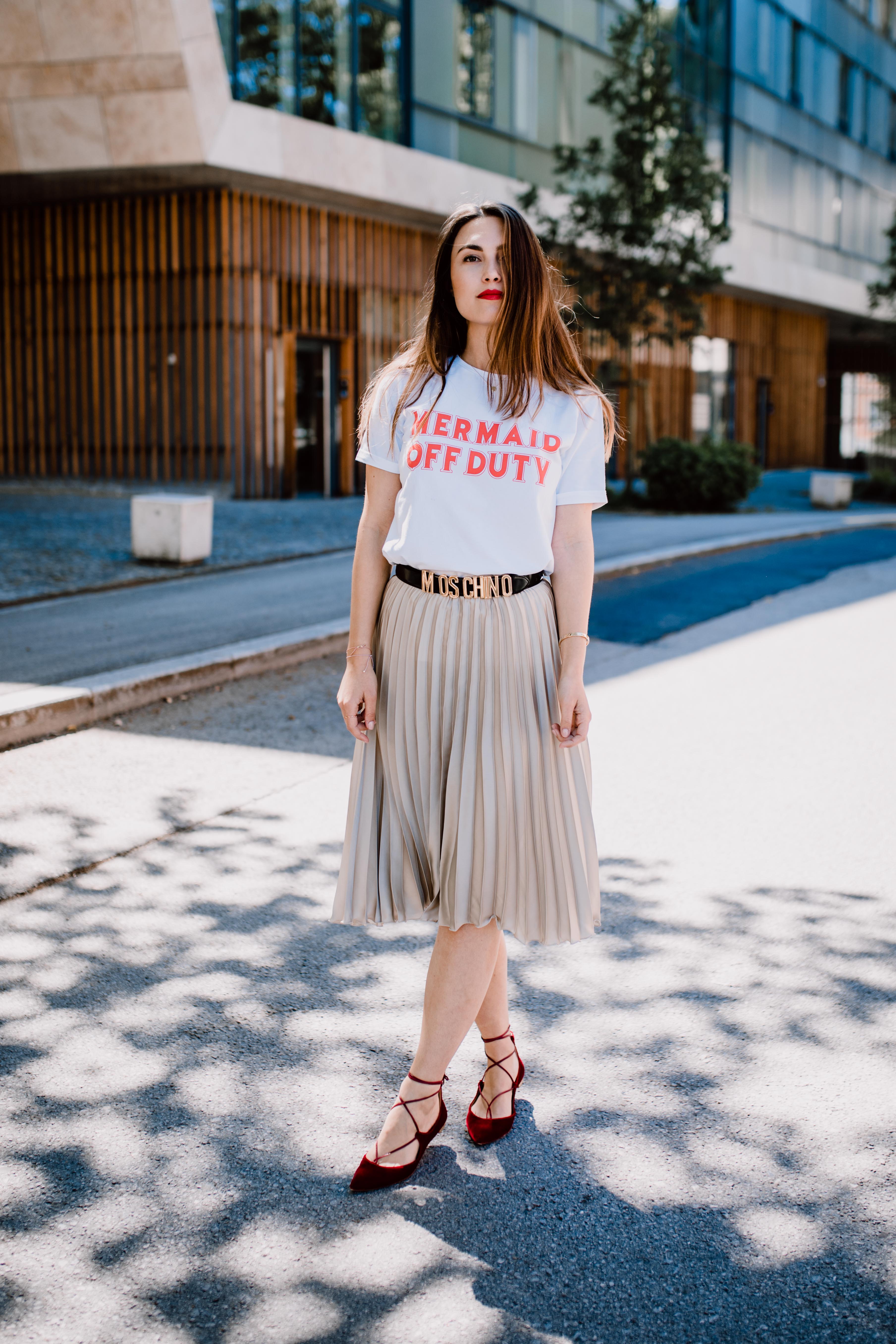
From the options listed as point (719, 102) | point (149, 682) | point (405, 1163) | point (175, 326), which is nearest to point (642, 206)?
point (175, 326)

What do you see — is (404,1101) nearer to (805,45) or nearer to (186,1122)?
(186,1122)

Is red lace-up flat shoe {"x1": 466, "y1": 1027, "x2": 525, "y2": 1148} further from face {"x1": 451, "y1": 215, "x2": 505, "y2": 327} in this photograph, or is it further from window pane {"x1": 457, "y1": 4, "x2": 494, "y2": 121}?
window pane {"x1": 457, "y1": 4, "x2": 494, "y2": 121}

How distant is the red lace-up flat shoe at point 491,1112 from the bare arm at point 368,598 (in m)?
0.80

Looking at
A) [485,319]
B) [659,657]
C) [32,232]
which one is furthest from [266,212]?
[485,319]

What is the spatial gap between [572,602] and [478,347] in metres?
0.59

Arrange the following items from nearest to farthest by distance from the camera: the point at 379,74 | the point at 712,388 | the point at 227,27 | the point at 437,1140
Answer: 1. the point at 437,1140
2. the point at 227,27
3. the point at 379,74
4. the point at 712,388

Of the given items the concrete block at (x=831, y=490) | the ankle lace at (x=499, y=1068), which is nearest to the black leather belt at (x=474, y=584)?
the ankle lace at (x=499, y=1068)

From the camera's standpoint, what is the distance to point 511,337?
8.81ft

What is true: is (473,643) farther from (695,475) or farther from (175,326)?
(175,326)

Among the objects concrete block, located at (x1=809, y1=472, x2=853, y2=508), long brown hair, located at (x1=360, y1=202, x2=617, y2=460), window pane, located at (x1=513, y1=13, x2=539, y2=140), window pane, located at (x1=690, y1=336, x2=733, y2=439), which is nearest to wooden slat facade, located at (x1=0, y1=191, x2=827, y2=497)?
concrete block, located at (x1=809, y1=472, x2=853, y2=508)

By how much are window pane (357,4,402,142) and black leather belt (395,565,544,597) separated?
20.7 m

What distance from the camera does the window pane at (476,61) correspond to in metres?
23.3

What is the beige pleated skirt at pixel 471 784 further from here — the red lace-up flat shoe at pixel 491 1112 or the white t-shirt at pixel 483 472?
the red lace-up flat shoe at pixel 491 1112

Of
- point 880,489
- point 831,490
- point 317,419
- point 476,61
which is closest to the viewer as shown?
point 317,419
